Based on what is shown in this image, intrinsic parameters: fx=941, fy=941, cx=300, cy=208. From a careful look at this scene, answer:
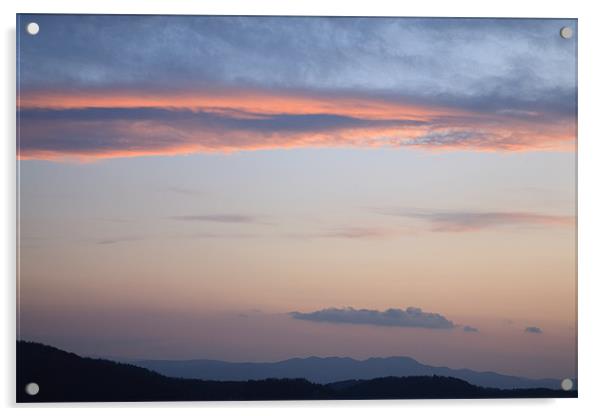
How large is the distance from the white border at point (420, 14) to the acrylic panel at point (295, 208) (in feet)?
0.18

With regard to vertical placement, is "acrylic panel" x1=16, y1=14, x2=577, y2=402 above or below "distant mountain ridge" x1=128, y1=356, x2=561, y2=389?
above

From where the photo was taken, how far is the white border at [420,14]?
12.4ft

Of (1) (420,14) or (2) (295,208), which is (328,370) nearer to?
(2) (295,208)

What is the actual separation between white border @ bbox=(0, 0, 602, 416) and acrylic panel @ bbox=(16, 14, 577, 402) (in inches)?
2.1

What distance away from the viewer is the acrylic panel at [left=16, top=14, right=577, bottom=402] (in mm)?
3766

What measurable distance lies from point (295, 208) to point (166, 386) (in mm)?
881

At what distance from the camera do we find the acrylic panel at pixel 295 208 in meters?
3.77

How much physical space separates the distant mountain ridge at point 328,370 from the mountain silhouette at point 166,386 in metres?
0.02

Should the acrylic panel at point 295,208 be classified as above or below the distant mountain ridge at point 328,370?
above

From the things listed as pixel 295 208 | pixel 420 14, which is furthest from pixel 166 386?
pixel 420 14

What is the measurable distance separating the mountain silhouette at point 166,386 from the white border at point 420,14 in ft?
0.15

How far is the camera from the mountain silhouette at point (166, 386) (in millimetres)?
3738

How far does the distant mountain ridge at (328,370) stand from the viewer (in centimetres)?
378

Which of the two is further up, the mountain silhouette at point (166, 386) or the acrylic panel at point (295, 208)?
the acrylic panel at point (295, 208)
